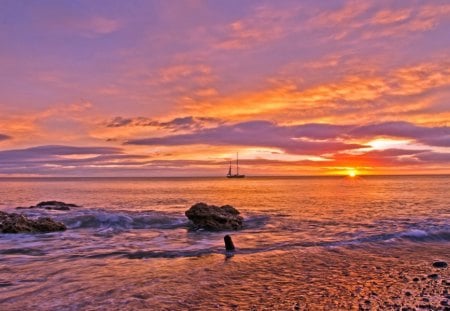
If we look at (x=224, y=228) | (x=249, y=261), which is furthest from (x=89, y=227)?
(x=249, y=261)

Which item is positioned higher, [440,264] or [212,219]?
[212,219]

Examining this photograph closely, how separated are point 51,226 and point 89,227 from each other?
3423 millimetres

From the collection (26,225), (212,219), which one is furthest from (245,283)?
(26,225)

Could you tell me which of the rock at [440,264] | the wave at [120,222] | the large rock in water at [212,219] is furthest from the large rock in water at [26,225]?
the rock at [440,264]

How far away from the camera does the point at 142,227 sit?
1236 inches

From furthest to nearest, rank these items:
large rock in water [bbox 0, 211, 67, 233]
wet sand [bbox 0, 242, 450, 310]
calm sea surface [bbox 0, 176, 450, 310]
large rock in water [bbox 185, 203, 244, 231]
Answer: large rock in water [bbox 185, 203, 244, 231] → large rock in water [bbox 0, 211, 67, 233] → calm sea surface [bbox 0, 176, 450, 310] → wet sand [bbox 0, 242, 450, 310]

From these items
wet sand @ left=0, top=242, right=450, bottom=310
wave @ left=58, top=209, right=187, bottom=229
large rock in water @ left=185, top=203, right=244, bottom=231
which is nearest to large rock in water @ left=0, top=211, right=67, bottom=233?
wave @ left=58, top=209, right=187, bottom=229

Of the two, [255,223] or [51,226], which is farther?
[255,223]

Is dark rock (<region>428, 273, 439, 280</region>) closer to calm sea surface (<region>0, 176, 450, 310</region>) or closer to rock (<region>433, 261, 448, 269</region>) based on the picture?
rock (<region>433, 261, 448, 269</region>)

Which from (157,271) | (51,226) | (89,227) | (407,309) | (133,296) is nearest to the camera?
(407,309)

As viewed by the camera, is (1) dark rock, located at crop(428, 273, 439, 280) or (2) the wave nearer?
(1) dark rock, located at crop(428, 273, 439, 280)

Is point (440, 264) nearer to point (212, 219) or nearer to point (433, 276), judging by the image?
point (433, 276)

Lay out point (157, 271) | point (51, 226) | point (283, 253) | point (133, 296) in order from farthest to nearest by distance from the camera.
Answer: point (51, 226)
point (283, 253)
point (157, 271)
point (133, 296)

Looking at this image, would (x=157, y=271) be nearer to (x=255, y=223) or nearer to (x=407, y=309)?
(x=407, y=309)
